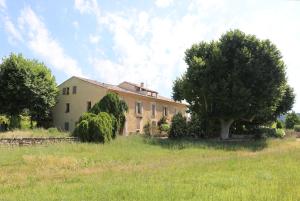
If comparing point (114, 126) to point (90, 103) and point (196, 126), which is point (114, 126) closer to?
point (196, 126)

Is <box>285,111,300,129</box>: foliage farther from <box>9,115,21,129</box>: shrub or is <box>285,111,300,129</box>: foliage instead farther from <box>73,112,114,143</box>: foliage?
<box>73,112,114,143</box>: foliage

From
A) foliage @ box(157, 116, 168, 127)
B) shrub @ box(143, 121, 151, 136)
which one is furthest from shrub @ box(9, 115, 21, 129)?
foliage @ box(157, 116, 168, 127)

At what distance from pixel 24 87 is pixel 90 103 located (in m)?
8.53

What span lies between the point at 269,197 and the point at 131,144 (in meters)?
19.8

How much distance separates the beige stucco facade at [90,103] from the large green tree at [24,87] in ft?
10.4

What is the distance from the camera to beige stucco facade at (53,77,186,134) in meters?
48.1

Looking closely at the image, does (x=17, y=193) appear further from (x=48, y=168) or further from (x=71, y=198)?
(x=48, y=168)

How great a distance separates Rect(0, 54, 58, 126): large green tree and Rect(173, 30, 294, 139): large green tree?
718 inches

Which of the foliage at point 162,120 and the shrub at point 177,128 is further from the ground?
the foliage at point 162,120

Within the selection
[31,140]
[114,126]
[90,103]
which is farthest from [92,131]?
[90,103]

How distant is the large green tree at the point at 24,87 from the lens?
144ft

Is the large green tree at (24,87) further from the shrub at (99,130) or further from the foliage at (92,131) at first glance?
the shrub at (99,130)

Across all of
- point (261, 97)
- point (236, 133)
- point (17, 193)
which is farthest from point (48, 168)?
point (236, 133)

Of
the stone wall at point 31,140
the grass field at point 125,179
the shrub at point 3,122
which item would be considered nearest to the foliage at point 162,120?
the shrub at point 3,122
